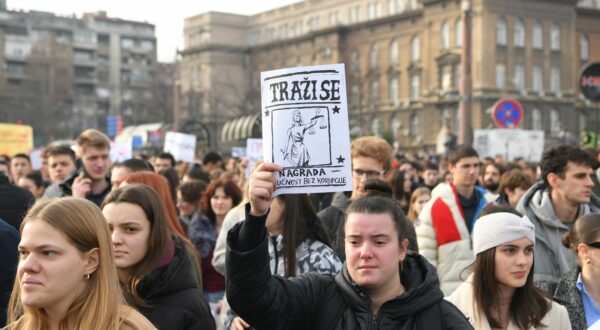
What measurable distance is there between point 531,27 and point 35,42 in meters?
60.0

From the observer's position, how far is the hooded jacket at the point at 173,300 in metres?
4.16

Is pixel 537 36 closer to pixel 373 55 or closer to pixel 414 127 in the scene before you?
pixel 414 127

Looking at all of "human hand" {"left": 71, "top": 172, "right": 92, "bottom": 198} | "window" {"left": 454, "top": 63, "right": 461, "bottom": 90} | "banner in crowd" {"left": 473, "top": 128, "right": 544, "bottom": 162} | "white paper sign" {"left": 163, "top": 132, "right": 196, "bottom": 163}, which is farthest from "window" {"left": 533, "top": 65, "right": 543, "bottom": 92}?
"human hand" {"left": 71, "top": 172, "right": 92, "bottom": 198}

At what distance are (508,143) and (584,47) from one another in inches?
1972

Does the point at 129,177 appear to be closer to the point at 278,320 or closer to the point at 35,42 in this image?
the point at 278,320

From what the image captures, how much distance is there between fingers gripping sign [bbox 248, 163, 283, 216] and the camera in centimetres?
348

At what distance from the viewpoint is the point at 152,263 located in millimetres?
4410

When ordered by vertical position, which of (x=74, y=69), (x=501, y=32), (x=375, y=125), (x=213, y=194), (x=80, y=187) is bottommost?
(x=213, y=194)

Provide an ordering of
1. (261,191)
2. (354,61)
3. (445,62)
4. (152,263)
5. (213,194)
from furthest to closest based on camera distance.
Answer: (354,61) → (445,62) → (213,194) → (152,263) → (261,191)

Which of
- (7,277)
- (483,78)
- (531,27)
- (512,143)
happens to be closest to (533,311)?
(7,277)

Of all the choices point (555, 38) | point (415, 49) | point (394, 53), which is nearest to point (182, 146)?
point (415, 49)

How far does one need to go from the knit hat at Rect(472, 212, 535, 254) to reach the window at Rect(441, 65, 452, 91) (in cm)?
6285

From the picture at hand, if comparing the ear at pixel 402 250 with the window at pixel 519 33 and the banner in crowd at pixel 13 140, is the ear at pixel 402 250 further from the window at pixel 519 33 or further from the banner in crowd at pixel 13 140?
the window at pixel 519 33

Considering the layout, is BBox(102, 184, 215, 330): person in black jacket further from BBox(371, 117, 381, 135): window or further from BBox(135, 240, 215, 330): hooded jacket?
BBox(371, 117, 381, 135): window
